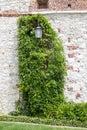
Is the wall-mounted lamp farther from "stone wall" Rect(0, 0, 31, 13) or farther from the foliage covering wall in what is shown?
"stone wall" Rect(0, 0, 31, 13)

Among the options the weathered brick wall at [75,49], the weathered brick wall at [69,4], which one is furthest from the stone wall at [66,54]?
the weathered brick wall at [69,4]

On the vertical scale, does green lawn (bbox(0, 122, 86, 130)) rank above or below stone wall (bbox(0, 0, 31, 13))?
below

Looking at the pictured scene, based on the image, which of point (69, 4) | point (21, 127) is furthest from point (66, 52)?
point (69, 4)

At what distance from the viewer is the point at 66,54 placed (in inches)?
547

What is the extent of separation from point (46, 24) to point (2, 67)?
175 cm

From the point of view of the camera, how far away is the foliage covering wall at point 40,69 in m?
13.6

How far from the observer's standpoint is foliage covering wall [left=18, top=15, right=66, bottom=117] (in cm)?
1355

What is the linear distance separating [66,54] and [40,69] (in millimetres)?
881

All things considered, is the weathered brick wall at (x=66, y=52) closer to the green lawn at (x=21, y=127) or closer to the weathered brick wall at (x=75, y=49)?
the weathered brick wall at (x=75, y=49)

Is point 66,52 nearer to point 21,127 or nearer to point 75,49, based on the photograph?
point 75,49

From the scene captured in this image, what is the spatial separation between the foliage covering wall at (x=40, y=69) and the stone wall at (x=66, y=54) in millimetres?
224

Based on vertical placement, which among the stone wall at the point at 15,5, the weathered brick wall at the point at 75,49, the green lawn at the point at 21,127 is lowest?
the green lawn at the point at 21,127

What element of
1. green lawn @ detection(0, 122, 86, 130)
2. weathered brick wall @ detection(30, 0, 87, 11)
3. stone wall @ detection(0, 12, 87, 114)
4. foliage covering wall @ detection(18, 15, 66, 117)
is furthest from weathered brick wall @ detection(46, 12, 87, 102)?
weathered brick wall @ detection(30, 0, 87, 11)

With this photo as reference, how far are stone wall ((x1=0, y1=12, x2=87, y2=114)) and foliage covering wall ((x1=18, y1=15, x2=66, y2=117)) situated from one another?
0.73 ft
